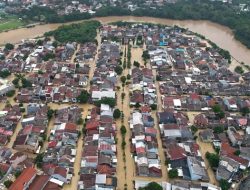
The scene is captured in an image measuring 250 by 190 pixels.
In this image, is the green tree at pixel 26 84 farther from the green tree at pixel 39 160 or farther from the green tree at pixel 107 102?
the green tree at pixel 39 160

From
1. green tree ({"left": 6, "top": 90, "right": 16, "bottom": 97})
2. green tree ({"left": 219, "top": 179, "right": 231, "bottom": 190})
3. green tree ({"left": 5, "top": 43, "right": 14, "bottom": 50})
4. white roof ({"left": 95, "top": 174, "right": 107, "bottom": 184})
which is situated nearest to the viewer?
white roof ({"left": 95, "top": 174, "right": 107, "bottom": 184})

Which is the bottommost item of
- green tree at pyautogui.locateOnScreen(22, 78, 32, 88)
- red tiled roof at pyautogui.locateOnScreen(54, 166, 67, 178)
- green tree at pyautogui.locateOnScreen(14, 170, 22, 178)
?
green tree at pyautogui.locateOnScreen(22, 78, 32, 88)

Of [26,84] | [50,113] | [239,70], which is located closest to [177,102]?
[50,113]

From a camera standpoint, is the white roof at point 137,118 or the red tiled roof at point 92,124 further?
the white roof at point 137,118

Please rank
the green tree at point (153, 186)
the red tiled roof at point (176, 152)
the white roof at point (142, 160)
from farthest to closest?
the red tiled roof at point (176, 152) → the white roof at point (142, 160) → the green tree at point (153, 186)

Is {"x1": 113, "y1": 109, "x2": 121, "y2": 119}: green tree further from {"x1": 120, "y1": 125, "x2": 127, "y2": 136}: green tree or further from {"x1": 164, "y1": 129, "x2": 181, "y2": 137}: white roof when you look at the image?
{"x1": 164, "y1": 129, "x2": 181, "y2": 137}: white roof

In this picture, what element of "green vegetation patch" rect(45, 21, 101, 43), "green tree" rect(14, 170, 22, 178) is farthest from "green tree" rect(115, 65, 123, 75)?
"green tree" rect(14, 170, 22, 178)

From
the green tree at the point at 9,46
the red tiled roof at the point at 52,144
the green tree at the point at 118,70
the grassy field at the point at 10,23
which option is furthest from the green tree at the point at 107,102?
the grassy field at the point at 10,23
